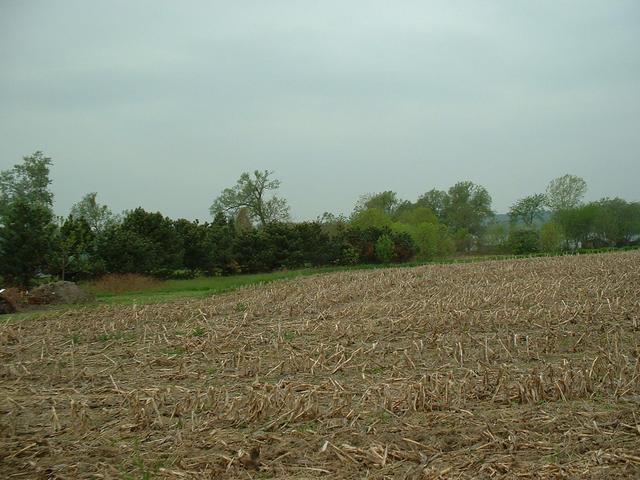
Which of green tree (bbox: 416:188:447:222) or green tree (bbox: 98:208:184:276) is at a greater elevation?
green tree (bbox: 416:188:447:222)

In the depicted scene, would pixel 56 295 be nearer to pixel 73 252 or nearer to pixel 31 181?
pixel 73 252

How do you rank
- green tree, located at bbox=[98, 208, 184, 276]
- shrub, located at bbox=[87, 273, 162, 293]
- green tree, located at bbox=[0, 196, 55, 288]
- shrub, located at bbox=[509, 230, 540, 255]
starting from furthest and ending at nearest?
shrub, located at bbox=[509, 230, 540, 255]
green tree, located at bbox=[98, 208, 184, 276]
shrub, located at bbox=[87, 273, 162, 293]
green tree, located at bbox=[0, 196, 55, 288]

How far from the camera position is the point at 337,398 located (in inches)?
259

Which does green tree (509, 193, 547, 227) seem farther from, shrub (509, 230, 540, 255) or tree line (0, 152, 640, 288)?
shrub (509, 230, 540, 255)

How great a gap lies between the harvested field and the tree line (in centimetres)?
1682

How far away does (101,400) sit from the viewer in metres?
7.34

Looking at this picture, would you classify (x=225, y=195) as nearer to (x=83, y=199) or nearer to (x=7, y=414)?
(x=83, y=199)

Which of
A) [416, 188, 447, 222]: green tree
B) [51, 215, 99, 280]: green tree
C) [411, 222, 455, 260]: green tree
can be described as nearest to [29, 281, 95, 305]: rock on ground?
[51, 215, 99, 280]: green tree

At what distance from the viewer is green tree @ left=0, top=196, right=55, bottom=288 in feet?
91.1

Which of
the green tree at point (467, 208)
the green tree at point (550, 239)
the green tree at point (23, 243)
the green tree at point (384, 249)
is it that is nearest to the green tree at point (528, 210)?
the green tree at point (467, 208)

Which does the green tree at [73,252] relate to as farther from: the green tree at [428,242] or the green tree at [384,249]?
the green tree at [428,242]

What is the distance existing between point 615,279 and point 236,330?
547 inches

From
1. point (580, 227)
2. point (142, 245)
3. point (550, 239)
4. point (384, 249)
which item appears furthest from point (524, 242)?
point (142, 245)

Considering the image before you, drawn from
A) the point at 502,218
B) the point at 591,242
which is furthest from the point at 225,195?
the point at 502,218
